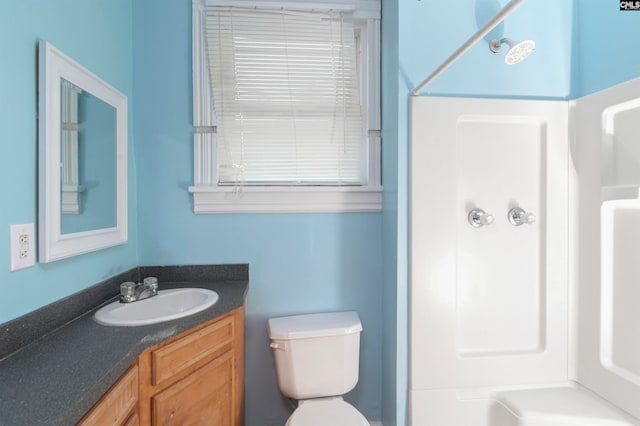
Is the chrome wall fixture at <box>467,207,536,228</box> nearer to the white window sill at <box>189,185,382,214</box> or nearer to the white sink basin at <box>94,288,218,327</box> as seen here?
the white window sill at <box>189,185,382,214</box>

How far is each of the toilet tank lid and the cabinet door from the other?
0.26 meters

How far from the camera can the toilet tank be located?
1.33 metres

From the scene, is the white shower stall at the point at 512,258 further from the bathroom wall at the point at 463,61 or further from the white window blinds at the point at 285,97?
the white window blinds at the point at 285,97

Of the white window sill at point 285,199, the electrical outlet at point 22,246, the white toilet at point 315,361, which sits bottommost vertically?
the white toilet at point 315,361

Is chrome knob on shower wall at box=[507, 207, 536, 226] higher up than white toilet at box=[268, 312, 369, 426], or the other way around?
chrome knob on shower wall at box=[507, 207, 536, 226]

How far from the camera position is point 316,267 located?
5.19 ft

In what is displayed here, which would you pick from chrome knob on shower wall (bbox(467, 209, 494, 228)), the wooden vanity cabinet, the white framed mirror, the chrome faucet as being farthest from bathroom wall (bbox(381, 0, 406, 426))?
the white framed mirror

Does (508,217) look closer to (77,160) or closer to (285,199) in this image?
(285,199)

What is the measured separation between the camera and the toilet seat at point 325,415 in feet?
3.94

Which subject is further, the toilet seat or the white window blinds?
the white window blinds

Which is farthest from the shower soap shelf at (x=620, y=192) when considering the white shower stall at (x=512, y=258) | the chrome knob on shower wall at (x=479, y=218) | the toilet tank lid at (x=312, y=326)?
the toilet tank lid at (x=312, y=326)

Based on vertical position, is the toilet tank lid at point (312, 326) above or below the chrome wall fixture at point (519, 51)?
below

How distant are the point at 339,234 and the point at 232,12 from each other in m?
1.32

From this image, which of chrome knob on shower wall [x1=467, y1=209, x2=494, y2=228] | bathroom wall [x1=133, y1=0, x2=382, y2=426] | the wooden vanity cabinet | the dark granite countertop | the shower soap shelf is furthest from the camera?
bathroom wall [x1=133, y1=0, x2=382, y2=426]
